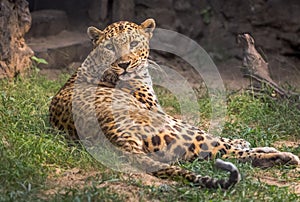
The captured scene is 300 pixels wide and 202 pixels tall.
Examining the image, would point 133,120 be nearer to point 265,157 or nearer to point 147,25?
point 265,157

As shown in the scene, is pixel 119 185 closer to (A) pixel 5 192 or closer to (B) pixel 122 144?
(B) pixel 122 144

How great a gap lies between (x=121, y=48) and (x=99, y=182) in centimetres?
193

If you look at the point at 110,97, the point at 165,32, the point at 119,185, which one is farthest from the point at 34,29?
the point at 119,185

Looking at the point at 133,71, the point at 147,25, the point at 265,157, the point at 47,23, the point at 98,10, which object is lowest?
the point at 265,157

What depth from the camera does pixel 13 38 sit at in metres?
8.49

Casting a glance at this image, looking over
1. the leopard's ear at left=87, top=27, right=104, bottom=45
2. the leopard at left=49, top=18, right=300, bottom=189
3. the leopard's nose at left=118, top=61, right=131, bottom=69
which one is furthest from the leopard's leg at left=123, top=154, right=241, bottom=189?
the leopard's ear at left=87, top=27, right=104, bottom=45

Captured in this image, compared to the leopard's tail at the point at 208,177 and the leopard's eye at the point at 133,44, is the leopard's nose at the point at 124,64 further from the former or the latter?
the leopard's tail at the point at 208,177

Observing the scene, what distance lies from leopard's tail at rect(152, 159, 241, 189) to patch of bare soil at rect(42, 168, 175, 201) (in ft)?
0.25

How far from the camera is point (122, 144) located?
17.2 feet

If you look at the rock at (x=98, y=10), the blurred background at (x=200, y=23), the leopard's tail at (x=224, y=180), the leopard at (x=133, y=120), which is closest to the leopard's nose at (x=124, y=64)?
the leopard at (x=133, y=120)

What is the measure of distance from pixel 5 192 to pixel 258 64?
4261 millimetres

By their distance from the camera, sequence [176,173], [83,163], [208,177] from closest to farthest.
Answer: [208,177]
[176,173]
[83,163]

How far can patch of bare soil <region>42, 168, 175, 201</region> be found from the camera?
4711 millimetres

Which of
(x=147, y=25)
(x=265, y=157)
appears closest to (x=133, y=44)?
(x=147, y=25)
